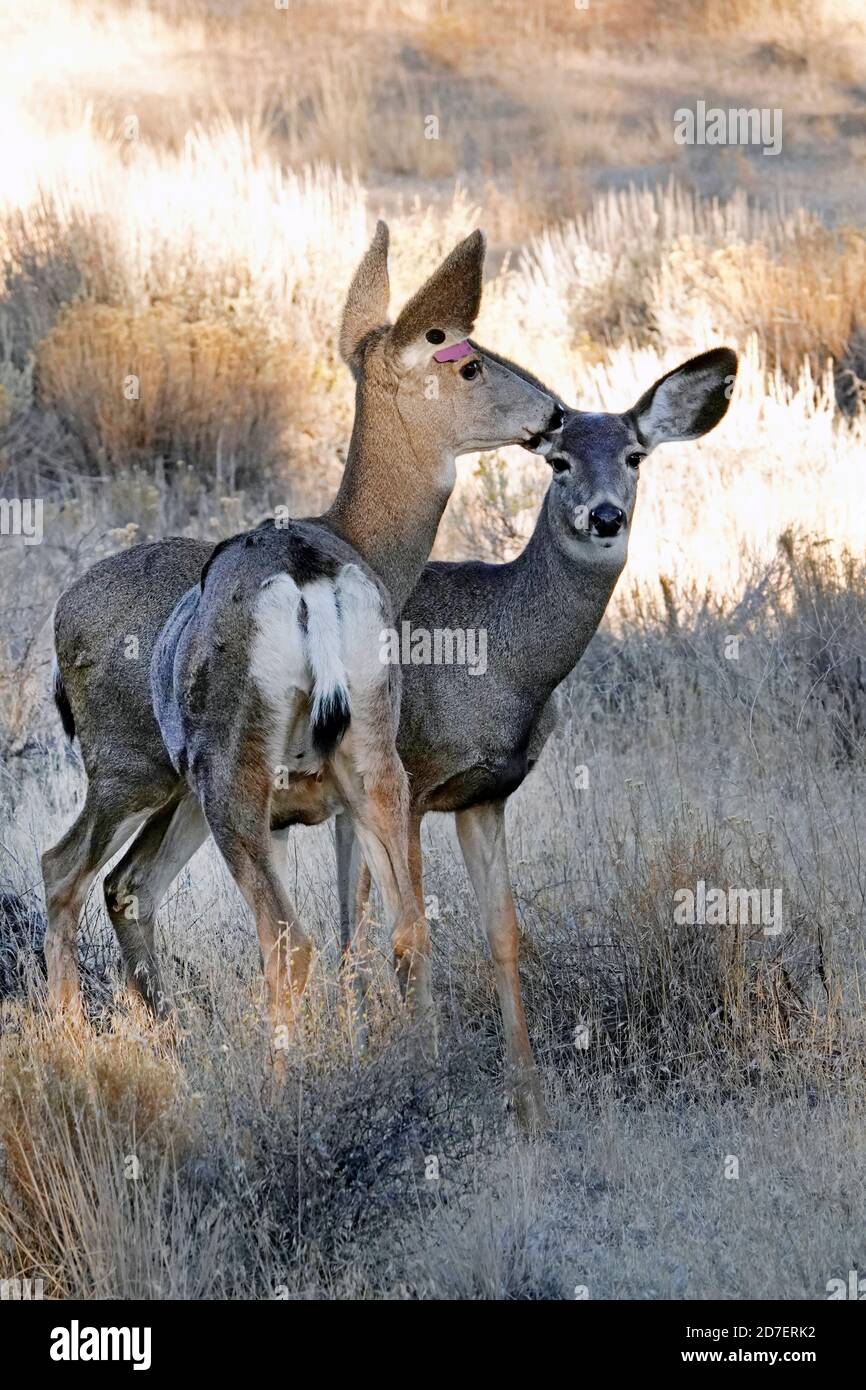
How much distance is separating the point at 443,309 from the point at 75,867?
81.7 inches

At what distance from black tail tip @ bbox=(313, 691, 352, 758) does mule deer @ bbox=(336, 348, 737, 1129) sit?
101 cm

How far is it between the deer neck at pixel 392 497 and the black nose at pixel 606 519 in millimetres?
535

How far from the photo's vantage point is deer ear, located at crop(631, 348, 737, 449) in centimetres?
649

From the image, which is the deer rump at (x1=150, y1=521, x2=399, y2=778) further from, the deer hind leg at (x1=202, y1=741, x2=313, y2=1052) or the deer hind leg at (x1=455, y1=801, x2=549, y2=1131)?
the deer hind leg at (x1=455, y1=801, x2=549, y2=1131)

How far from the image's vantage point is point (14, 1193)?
190 inches

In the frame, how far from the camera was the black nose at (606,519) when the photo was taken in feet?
19.9

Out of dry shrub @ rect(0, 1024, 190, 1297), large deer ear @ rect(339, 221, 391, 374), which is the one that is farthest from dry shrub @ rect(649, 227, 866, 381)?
A: dry shrub @ rect(0, 1024, 190, 1297)

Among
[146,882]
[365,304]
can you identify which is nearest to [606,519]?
[365,304]

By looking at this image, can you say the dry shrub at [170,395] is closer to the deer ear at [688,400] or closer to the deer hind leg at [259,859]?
the deer ear at [688,400]

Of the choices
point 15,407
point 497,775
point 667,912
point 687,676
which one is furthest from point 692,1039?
point 15,407

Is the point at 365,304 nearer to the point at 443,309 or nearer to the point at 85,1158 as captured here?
the point at 443,309

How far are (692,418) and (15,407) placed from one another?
7.82 metres

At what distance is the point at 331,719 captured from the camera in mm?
4988

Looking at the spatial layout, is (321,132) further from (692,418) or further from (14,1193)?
(14,1193)
